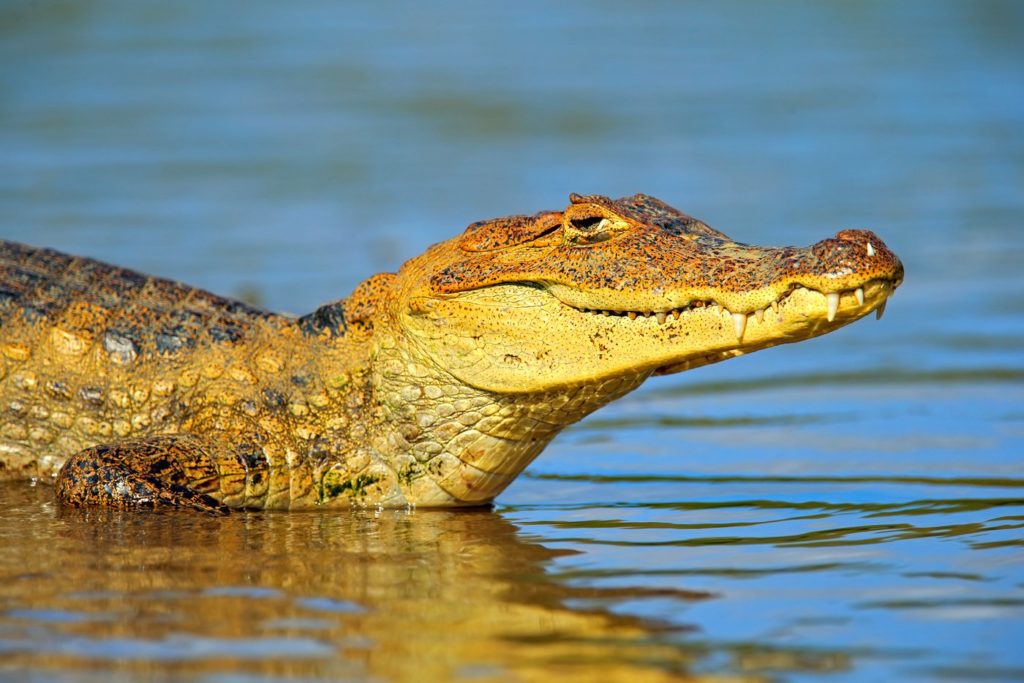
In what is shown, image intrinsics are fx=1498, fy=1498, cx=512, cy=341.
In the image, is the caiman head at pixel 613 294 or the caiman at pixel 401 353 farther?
the caiman at pixel 401 353

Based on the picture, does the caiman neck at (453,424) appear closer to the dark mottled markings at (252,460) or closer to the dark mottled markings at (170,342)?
the dark mottled markings at (252,460)

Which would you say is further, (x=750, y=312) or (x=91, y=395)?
(x=91, y=395)

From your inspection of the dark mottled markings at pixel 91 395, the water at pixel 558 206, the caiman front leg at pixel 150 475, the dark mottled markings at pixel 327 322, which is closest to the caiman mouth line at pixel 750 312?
the water at pixel 558 206

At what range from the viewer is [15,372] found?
6.51 metres

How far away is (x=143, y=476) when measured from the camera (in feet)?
19.3

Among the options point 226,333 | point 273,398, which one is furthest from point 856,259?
point 226,333

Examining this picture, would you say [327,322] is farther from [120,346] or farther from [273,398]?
[120,346]

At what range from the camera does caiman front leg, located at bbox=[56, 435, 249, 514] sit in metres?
5.81

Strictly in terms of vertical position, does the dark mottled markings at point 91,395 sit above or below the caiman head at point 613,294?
below

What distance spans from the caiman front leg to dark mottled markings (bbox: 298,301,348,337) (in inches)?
Answer: 24.9

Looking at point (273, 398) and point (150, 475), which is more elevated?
point (273, 398)

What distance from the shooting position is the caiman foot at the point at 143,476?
5.80 m

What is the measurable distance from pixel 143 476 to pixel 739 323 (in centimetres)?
241

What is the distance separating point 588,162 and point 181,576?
12515mm
